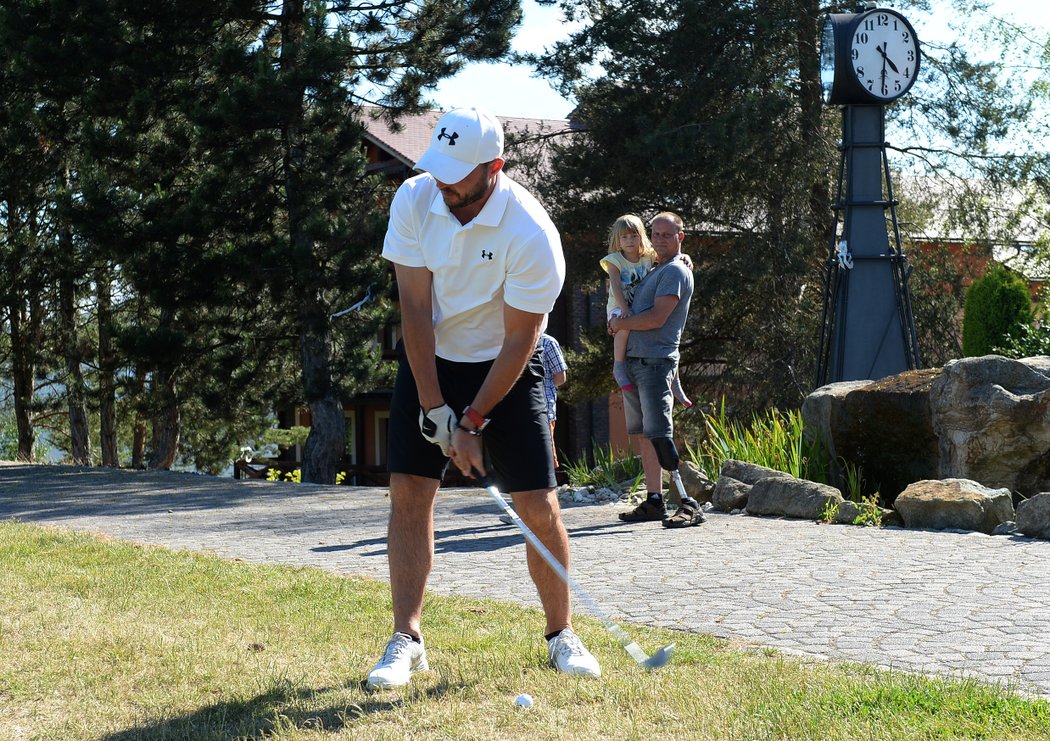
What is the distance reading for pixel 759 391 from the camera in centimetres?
1838

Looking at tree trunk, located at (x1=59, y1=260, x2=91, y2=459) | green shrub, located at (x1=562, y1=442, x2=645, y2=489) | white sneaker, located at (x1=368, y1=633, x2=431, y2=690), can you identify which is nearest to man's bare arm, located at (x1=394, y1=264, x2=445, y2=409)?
white sneaker, located at (x1=368, y1=633, x2=431, y2=690)

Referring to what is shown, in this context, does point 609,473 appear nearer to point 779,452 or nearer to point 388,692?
point 779,452

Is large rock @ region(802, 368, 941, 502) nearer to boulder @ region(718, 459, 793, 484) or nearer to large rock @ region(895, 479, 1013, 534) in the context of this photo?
boulder @ region(718, 459, 793, 484)

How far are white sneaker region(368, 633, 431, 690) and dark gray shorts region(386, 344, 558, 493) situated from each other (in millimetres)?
546

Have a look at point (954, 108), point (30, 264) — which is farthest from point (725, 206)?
point (30, 264)

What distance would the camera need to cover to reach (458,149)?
12.7 ft

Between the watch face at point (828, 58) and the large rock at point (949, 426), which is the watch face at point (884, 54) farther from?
the large rock at point (949, 426)

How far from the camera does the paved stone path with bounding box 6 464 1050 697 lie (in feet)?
14.9

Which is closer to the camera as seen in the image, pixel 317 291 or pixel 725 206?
pixel 317 291

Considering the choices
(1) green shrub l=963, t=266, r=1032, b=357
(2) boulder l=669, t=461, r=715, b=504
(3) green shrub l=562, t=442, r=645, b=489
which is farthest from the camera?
(1) green shrub l=963, t=266, r=1032, b=357

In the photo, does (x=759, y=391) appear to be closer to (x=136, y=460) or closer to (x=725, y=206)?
(x=725, y=206)

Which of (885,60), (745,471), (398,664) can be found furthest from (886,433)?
(398,664)

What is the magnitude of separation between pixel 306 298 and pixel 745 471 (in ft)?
30.1

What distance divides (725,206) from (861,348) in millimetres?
7463
